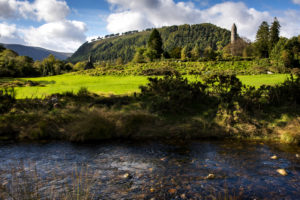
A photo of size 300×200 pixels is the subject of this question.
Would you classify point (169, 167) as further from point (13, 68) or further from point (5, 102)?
point (13, 68)

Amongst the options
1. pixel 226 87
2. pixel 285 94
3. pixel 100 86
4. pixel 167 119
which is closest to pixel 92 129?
pixel 167 119

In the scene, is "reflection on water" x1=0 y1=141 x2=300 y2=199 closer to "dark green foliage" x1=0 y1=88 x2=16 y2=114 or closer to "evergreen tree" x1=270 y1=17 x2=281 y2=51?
"dark green foliage" x1=0 y1=88 x2=16 y2=114

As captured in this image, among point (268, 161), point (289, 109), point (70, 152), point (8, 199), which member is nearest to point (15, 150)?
point (70, 152)

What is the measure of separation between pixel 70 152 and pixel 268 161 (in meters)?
7.66

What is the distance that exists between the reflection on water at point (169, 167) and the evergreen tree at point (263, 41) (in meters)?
75.1

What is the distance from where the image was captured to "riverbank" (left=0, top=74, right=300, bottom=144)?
35.3 ft

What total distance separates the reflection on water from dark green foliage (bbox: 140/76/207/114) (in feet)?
11.5

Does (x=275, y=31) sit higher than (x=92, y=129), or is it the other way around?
(x=275, y=31)

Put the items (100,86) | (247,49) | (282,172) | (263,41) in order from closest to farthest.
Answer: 1. (282,172)
2. (100,86)
3. (263,41)
4. (247,49)

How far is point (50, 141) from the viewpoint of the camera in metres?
10.3

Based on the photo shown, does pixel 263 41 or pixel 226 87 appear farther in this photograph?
pixel 263 41

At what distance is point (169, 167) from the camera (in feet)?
24.2

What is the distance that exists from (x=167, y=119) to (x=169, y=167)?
5.22 metres

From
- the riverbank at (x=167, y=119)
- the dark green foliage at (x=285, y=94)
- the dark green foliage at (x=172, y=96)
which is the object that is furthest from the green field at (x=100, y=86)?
the dark green foliage at (x=285, y=94)
